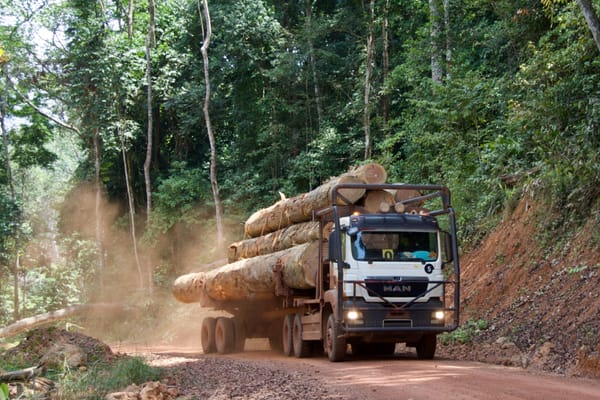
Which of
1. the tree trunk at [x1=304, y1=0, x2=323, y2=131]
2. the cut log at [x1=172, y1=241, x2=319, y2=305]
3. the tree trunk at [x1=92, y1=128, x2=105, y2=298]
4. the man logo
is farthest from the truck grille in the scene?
the tree trunk at [x1=92, y1=128, x2=105, y2=298]

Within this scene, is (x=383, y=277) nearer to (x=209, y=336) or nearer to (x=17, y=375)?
(x=17, y=375)

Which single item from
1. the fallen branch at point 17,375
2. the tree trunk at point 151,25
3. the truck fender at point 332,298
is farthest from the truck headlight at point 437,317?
the tree trunk at point 151,25

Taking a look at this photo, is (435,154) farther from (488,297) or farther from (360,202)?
(360,202)

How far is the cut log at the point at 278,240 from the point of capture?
605 inches

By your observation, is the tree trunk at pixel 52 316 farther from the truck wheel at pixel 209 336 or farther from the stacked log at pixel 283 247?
the truck wheel at pixel 209 336

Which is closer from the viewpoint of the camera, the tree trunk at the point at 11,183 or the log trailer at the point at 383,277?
the log trailer at the point at 383,277

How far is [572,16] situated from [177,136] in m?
28.2

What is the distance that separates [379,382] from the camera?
401 inches

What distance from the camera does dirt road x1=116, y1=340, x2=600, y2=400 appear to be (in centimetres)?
898

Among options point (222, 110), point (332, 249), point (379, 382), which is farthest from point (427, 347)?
point (222, 110)

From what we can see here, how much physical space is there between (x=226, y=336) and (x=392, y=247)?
726 centimetres

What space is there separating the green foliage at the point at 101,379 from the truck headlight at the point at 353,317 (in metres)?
3.40

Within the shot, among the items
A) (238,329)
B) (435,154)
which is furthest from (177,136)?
(238,329)

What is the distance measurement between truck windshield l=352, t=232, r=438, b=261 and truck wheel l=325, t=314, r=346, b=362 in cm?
134
